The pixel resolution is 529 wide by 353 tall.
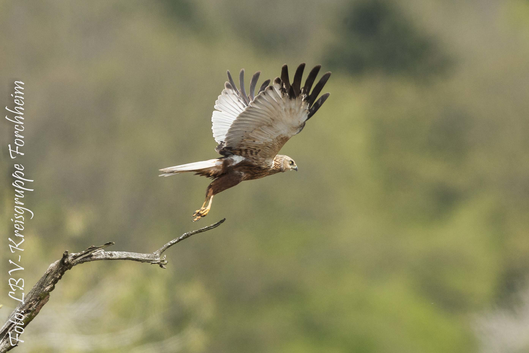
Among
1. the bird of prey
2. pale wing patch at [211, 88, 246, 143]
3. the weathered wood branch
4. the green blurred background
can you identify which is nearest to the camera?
the weathered wood branch

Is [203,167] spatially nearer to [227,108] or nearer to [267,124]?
[267,124]

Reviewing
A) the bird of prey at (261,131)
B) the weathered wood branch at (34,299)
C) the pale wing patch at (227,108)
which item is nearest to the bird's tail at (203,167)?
the bird of prey at (261,131)

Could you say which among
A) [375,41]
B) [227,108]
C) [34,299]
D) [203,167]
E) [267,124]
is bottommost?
[34,299]

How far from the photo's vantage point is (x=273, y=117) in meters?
4.80

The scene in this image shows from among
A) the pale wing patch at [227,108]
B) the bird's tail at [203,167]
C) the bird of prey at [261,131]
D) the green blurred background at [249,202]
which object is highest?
the green blurred background at [249,202]

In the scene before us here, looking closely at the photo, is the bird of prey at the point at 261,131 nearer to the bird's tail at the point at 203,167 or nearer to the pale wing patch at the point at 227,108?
the bird's tail at the point at 203,167

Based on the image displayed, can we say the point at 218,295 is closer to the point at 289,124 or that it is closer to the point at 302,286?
the point at 302,286

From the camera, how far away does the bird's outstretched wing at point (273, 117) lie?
15.4ft

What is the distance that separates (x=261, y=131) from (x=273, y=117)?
0.19m

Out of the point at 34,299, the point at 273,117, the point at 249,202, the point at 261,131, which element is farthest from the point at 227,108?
the point at 249,202

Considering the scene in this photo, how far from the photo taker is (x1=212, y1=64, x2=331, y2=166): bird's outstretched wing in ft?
15.4

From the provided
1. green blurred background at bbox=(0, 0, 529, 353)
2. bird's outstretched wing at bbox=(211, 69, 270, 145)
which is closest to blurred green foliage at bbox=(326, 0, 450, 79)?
green blurred background at bbox=(0, 0, 529, 353)

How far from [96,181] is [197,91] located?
14.6 feet

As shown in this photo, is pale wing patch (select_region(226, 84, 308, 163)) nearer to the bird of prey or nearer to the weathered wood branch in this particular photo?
the bird of prey
